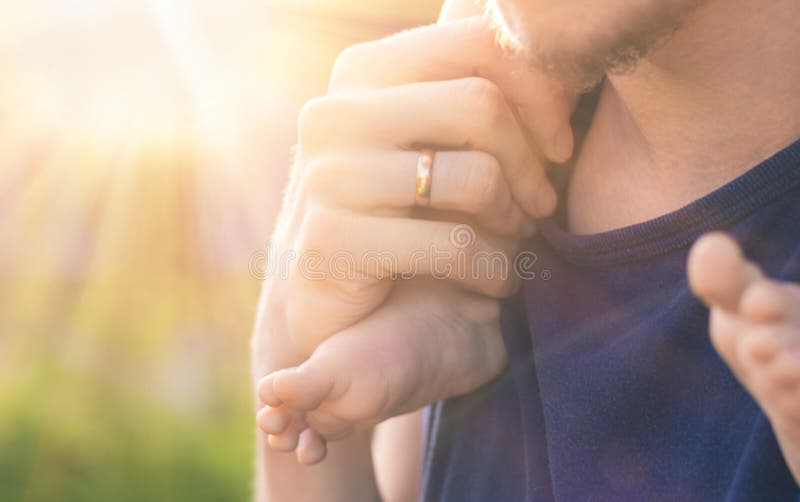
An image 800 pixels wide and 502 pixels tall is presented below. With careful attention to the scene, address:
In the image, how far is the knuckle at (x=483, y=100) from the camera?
1097mm

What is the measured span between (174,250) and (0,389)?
3.54ft

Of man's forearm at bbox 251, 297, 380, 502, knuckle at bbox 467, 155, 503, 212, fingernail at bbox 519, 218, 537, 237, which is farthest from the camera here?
man's forearm at bbox 251, 297, 380, 502

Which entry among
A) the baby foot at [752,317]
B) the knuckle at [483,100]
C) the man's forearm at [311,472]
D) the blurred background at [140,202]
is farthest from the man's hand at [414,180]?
the blurred background at [140,202]

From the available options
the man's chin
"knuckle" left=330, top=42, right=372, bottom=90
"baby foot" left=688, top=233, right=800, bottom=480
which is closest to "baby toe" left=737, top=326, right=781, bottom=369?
"baby foot" left=688, top=233, right=800, bottom=480

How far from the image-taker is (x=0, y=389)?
3.82m

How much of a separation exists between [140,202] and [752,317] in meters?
3.92

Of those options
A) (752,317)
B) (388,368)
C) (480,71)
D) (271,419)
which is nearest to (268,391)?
(271,419)

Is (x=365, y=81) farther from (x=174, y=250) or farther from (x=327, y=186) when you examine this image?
(x=174, y=250)

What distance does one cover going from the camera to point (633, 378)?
992 millimetres

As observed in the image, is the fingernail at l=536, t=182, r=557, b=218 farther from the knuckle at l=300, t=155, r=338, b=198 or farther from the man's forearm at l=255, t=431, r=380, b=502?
the man's forearm at l=255, t=431, r=380, b=502

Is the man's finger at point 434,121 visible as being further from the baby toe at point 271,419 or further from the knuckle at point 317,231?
the baby toe at point 271,419

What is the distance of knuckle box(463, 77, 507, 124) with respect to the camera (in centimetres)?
110

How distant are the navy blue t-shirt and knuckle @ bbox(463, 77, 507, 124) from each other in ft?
0.66

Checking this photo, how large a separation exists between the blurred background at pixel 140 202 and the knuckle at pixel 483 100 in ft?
9.16
